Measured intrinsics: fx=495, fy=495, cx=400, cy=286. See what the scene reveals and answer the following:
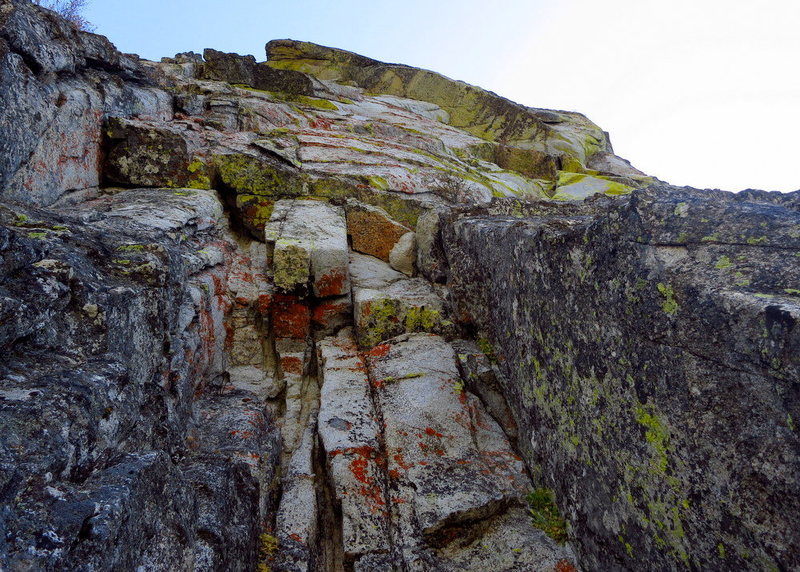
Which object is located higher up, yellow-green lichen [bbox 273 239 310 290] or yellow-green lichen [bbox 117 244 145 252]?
yellow-green lichen [bbox 117 244 145 252]

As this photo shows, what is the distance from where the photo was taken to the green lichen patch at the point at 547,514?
14.9 ft

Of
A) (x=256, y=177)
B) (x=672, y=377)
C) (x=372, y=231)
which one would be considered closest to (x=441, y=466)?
(x=672, y=377)

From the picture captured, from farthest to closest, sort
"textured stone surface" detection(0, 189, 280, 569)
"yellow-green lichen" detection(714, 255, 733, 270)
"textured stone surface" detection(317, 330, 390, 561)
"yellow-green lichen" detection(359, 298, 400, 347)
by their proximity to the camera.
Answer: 1. "yellow-green lichen" detection(359, 298, 400, 347)
2. "textured stone surface" detection(317, 330, 390, 561)
3. "yellow-green lichen" detection(714, 255, 733, 270)
4. "textured stone surface" detection(0, 189, 280, 569)

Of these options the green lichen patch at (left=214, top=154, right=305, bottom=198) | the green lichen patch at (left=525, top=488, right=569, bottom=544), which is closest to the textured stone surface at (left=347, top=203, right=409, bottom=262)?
the green lichen patch at (left=214, top=154, right=305, bottom=198)

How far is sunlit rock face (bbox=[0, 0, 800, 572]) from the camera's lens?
2844 mm

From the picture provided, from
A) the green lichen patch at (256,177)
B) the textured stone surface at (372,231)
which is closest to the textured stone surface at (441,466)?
the textured stone surface at (372,231)

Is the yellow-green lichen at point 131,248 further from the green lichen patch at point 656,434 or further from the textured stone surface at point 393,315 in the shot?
the green lichen patch at point 656,434

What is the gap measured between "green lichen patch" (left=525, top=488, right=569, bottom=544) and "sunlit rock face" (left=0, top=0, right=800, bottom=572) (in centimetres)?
2

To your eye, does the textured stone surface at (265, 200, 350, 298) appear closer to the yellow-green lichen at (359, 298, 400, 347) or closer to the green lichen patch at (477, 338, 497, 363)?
the yellow-green lichen at (359, 298, 400, 347)

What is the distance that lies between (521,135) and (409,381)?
26990 mm

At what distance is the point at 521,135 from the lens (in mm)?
30141

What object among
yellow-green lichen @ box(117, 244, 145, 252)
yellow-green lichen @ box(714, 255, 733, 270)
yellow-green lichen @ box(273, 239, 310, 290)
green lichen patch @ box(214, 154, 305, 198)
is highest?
yellow-green lichen @ box(714, 255, 733, 270)

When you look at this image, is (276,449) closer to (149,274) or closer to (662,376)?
(149,274)

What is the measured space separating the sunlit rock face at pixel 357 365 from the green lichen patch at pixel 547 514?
20 mm
